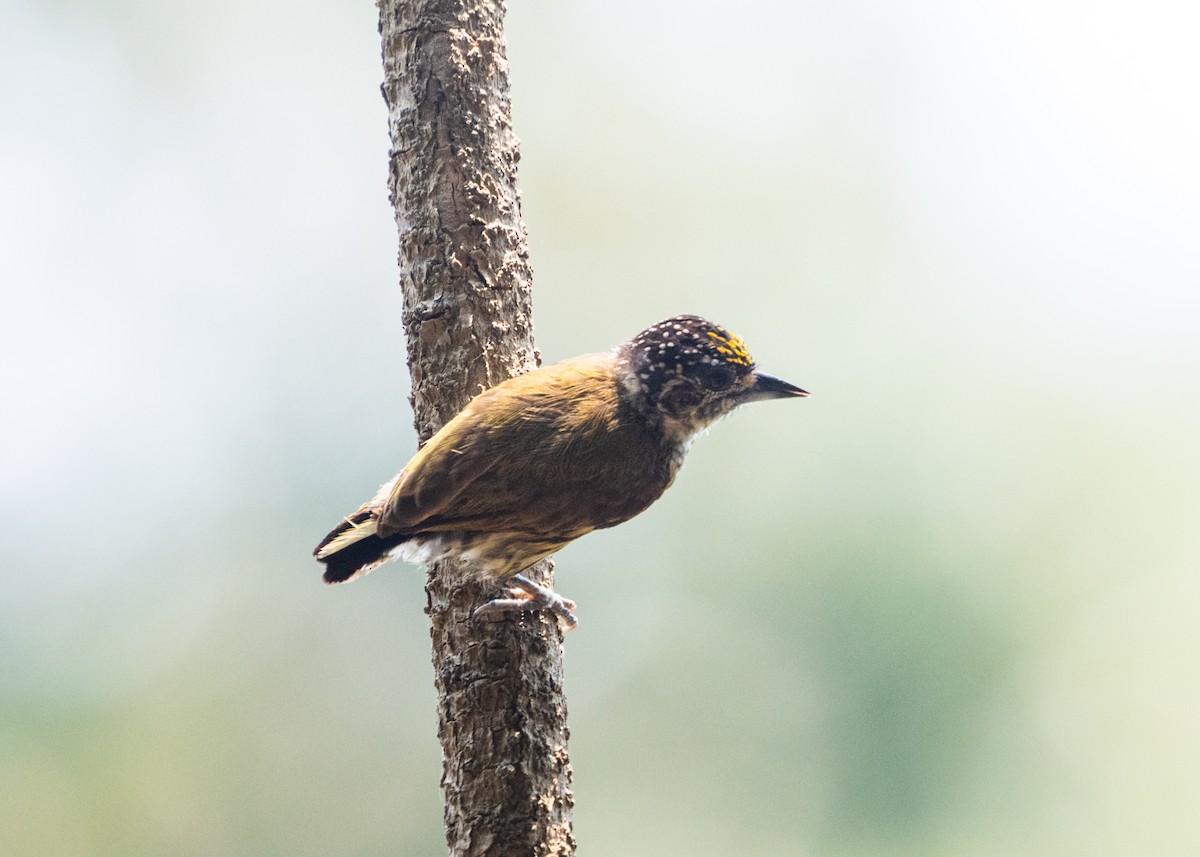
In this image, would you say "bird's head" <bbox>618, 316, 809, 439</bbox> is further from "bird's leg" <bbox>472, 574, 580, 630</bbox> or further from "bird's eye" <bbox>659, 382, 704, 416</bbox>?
"bird's leg" <bbox>472, 574, 580, 630</bbox>

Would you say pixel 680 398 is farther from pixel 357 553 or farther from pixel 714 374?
pixel 357 553

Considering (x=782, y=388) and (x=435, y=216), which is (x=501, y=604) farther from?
(x=435, y=216)

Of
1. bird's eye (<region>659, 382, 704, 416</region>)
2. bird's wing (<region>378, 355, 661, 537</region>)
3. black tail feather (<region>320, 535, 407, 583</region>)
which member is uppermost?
bird's eye (<region>659, 382, 704, 416</region>)

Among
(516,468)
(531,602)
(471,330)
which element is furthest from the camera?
(471,330)

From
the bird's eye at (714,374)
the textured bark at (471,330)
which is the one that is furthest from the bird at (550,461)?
the textured bark at (471,330)

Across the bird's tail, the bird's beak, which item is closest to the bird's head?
the bird's beak

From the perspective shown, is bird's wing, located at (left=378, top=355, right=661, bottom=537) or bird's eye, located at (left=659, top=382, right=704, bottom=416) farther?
bird's eye, located at (left=659, top=382, right=704, bottom=416)

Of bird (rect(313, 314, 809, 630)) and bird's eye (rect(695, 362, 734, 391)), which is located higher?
bird's eye (rect(695, 362, 734, 391))

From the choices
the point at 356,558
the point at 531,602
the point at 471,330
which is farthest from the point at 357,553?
the point at 471,330
